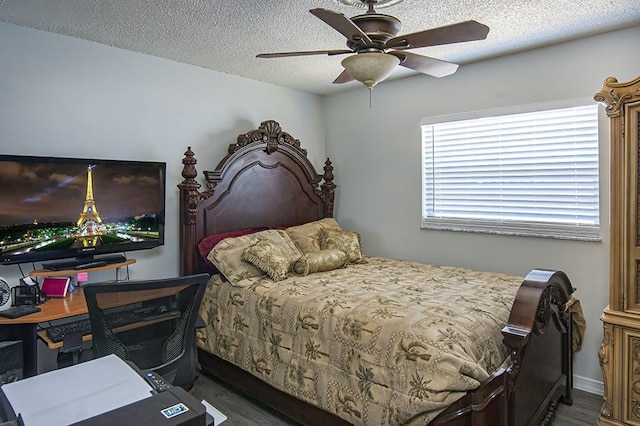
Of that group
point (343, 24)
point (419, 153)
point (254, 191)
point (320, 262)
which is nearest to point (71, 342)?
point (320, 262)

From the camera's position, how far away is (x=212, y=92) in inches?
144

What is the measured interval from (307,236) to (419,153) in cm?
131

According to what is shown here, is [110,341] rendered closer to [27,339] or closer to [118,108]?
[27,339]

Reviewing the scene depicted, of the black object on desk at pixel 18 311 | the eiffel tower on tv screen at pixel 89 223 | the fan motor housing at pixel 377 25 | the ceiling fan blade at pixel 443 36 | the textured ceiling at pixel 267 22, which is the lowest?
the black object on desk at pixel 18 311

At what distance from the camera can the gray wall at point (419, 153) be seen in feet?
9.65

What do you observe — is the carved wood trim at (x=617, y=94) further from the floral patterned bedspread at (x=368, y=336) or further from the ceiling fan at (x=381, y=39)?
the floral patterned bedspread at (x=368, y=336)

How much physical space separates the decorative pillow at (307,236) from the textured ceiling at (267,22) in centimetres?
147

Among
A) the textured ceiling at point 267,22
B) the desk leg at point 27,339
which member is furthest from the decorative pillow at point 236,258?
the textured ceiling at point 267,22

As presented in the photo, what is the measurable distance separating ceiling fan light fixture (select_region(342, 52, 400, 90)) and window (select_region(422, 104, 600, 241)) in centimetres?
173

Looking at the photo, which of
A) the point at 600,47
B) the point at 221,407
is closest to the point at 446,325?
the point at 221,407

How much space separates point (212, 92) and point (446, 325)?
9.13 feet

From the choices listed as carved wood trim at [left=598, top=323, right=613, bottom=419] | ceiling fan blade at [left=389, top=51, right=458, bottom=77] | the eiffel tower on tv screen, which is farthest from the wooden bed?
ceiling fan blade at [left=389, top=51, right=458, bottom=77]

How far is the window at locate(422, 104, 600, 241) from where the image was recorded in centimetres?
301

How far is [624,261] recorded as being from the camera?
92.4 inches
